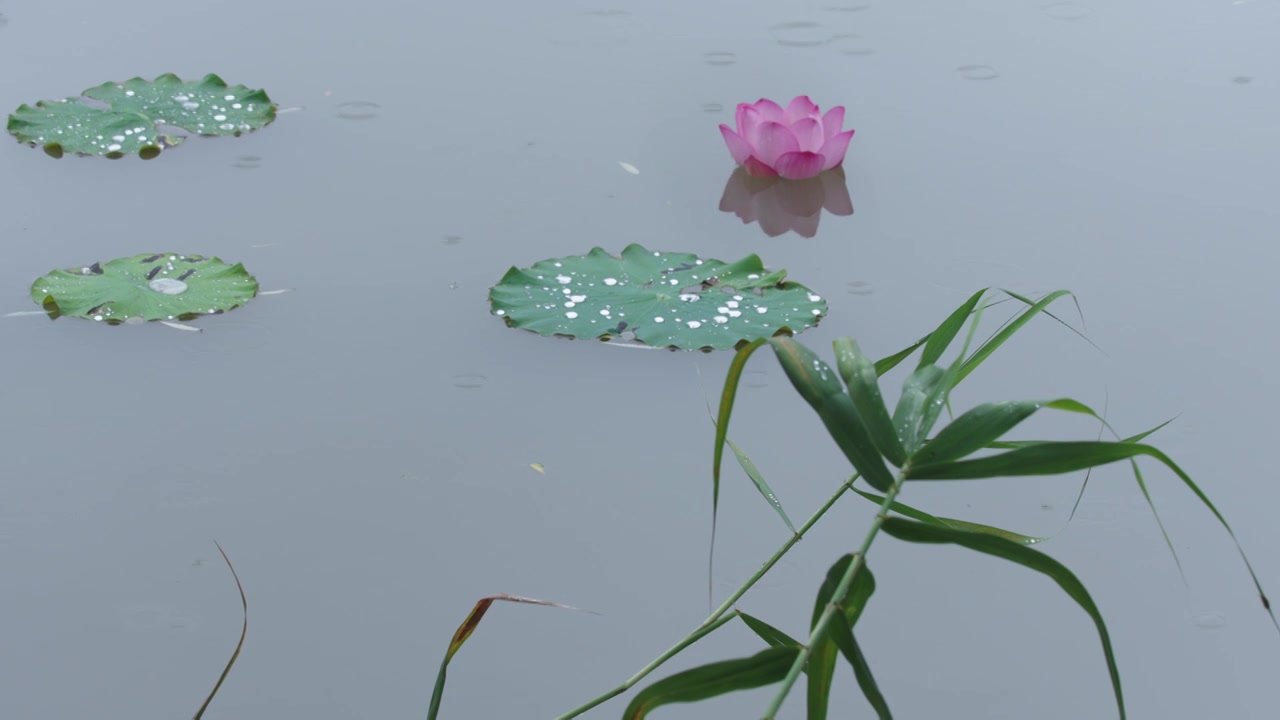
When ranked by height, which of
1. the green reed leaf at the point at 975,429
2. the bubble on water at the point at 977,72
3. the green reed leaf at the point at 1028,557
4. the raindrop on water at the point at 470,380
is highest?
the green reed leaf at the point at 975,429

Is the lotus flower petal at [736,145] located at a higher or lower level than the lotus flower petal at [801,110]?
lower

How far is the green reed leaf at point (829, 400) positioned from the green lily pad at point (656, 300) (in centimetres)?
78

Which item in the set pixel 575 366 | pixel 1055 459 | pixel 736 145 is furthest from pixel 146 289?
pixel 1055 459

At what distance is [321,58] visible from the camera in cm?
235

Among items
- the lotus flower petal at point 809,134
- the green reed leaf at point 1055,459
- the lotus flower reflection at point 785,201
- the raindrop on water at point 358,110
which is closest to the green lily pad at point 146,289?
the raindrop on water at point 358,110

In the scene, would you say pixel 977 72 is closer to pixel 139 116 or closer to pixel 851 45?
pixel 851 45

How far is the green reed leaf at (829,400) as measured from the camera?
73 centimetres

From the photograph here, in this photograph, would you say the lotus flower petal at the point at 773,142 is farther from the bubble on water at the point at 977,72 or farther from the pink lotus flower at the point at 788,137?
the bubble on water at the point at 977,72

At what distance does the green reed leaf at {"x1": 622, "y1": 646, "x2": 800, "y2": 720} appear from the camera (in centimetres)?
71

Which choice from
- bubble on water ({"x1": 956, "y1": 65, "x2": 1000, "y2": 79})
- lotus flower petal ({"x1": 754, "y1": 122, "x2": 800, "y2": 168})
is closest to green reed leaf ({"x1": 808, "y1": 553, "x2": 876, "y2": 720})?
lotus flower petal ({"x1": 754, "y1": 122, "x2": 800, "y2": 168})

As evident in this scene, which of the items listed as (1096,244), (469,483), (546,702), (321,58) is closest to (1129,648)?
(546,702)

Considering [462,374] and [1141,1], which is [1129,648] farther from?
[1141,1]

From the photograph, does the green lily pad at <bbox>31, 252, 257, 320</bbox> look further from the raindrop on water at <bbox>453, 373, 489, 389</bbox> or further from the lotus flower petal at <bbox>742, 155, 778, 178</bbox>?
the lotus flower petal at <bbox>742, 155, 778, 178</bbox>

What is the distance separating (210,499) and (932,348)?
81 centimetres
